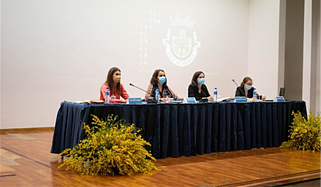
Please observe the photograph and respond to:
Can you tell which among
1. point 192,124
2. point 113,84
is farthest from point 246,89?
point 113,84

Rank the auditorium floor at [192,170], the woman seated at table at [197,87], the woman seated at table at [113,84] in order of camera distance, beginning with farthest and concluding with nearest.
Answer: the woman seated at table at [197,87], the woman seated at table at [113,84], the auditorium floor at [192,170]

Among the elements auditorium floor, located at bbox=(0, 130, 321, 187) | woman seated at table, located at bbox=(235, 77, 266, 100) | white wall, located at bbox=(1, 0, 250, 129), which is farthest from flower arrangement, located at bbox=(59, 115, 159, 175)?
white wall, located at bbox=(1, 0, 250, 129)

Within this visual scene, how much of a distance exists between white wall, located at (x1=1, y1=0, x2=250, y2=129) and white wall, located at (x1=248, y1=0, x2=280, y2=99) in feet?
4.52

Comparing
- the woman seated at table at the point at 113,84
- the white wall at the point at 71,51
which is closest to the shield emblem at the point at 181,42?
the white wall at the point at 71,51

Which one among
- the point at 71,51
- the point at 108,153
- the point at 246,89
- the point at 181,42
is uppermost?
the point at 181,42

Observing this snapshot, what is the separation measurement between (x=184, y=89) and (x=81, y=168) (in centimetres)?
492

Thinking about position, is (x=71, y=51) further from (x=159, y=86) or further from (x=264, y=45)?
(x=264, y=45)

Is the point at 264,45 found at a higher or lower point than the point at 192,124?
higher

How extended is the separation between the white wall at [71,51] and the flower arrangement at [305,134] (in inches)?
135

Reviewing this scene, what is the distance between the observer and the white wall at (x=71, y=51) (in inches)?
237

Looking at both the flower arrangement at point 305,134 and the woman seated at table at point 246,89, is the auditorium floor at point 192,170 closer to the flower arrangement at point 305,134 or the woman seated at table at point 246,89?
the flower arrangement at point 305,134

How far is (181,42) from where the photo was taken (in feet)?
25.2

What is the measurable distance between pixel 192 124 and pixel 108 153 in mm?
1257

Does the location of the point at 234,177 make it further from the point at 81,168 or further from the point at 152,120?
the point at 81,168
